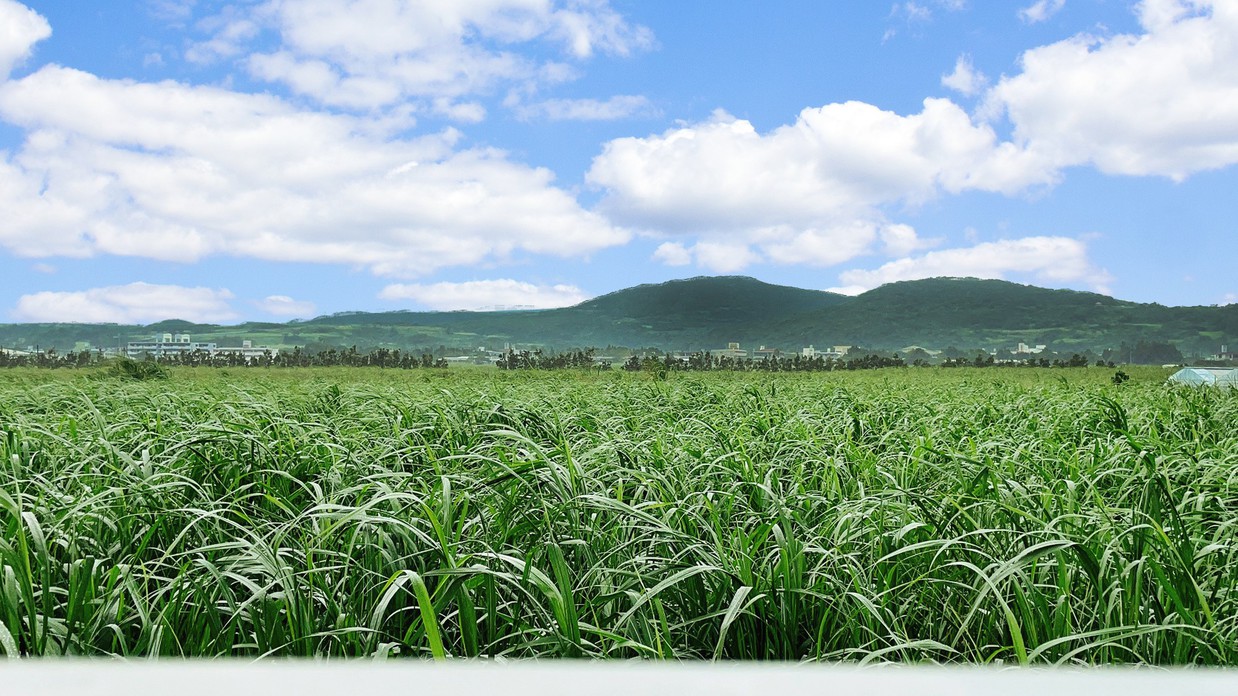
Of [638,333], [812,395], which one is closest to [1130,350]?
[638,333]

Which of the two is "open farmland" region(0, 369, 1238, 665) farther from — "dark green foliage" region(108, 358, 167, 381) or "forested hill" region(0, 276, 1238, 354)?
"forested hill" region(0, 276, 1238, 354)

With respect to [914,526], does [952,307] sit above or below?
above

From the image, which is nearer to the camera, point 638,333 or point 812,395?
point 812,395

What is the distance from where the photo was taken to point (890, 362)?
52.6 m

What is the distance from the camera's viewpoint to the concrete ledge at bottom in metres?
0.88

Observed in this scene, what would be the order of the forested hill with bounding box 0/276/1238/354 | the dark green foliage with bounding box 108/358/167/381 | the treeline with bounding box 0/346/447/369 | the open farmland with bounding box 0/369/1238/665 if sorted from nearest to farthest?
the open farmland with bounding box 0/369/1238/665
the dark green foliage with bounding box 108/358/167/381
the treeline with bounding box 0/346/447/369
the forested hill with bounding box 0/276/1238/354

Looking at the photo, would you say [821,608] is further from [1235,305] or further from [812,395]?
[1235,305]

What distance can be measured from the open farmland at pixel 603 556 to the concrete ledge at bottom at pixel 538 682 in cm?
64

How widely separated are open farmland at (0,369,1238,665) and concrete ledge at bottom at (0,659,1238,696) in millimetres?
641

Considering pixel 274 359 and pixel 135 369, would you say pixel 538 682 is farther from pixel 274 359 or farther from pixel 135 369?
pixel 274 359

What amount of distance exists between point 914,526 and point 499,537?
1255 mm

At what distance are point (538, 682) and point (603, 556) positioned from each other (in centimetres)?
133

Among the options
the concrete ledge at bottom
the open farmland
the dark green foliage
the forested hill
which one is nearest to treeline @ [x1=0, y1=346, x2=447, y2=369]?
the dark green foliage

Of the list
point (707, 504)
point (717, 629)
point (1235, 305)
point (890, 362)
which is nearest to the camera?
point (717, 629)
